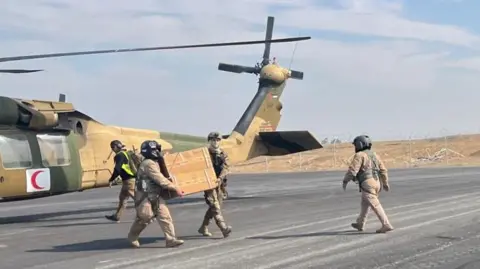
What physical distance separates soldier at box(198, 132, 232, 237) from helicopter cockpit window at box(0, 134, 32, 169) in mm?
4580

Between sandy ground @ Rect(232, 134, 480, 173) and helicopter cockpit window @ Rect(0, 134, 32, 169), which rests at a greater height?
helicopter cockpit window @ Rect(0, 134, 32, 169)

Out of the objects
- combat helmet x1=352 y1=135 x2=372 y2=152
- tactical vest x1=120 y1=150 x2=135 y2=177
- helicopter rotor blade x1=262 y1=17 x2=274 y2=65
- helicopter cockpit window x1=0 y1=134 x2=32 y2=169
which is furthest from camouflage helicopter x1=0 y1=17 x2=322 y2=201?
helicopter rotor blade x1=262 y1=17 x2=274 y2=65

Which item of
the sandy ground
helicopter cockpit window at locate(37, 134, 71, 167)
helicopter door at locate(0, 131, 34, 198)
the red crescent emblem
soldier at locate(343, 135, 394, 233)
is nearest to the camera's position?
soldier at locate(343, 135, 394, 233)

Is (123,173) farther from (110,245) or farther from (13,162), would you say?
(110,245)

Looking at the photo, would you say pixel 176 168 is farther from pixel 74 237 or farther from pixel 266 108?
pixel 266 108

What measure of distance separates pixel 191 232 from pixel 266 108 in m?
10.4

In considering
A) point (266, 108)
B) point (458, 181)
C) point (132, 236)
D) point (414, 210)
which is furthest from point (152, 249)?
point (458, 181)

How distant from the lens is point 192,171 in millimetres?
12062

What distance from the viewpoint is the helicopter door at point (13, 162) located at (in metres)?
Answer: 14.6

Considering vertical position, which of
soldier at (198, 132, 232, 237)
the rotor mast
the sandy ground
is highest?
the rotor mast

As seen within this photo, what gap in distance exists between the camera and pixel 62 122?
16.3 m

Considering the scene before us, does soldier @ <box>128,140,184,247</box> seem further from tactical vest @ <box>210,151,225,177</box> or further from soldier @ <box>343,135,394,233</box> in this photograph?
soldier @ <box>343,135,394,233</box>

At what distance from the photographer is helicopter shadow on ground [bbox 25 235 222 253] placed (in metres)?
11.3

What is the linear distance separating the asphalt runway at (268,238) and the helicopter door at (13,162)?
2.69 ft
